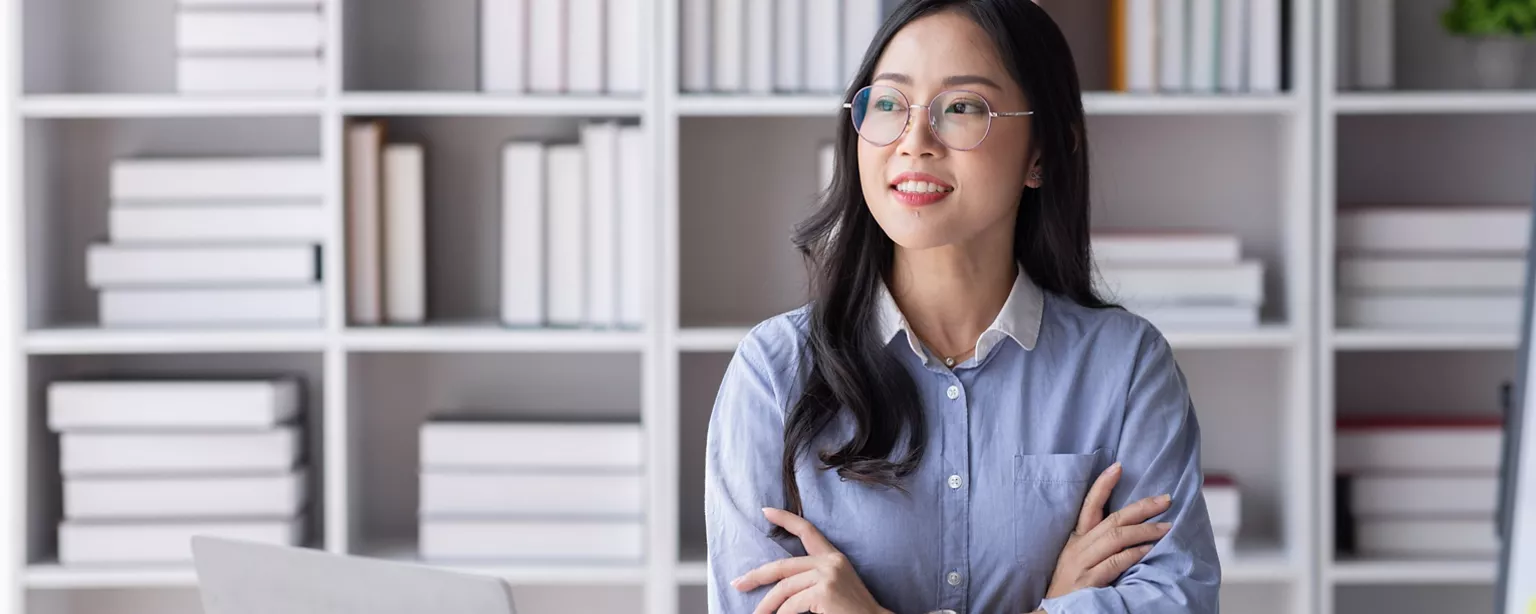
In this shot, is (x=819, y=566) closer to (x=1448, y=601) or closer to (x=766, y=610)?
(x=766, y=610)

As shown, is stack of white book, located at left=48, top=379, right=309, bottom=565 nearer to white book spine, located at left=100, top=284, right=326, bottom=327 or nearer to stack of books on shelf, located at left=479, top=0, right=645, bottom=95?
white book spine, located at left=100, top=284, right=326, bottom=327

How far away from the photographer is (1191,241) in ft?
7.72

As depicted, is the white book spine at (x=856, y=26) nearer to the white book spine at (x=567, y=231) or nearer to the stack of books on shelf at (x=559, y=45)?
the stack of books on shelf at (x=559, y=45)

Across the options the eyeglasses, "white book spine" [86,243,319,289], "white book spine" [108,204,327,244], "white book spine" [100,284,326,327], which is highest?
the eyeglasses

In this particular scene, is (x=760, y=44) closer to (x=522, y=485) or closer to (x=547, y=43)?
(x=547, y=43)

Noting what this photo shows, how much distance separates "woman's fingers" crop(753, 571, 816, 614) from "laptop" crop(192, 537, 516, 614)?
0.26 m

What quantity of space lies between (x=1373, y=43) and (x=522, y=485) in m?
1.64

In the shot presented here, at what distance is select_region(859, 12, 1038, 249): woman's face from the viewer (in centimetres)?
130

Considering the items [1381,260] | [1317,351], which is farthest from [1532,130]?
[1317,351]

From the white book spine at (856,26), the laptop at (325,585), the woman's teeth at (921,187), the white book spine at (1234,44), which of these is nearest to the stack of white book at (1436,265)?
the white book spine at (1234,44)

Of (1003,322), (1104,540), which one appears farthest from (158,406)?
(1104,540)

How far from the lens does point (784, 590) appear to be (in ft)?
4.32

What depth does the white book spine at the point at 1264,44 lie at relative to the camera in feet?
7.55

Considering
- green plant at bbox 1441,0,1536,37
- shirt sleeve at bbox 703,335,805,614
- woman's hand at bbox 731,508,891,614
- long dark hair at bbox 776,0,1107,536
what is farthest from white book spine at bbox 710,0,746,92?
green plant at bbox 1441,0,1536,37
